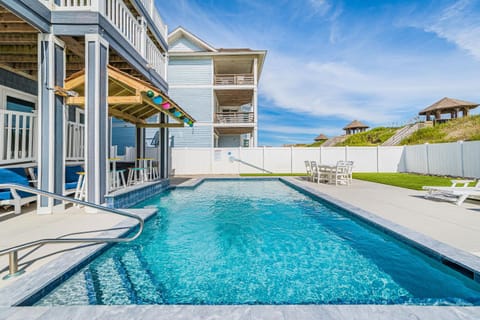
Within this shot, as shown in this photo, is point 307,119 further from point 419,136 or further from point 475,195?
point 475,195

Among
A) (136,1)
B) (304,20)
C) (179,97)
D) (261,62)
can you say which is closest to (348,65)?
(304,20)

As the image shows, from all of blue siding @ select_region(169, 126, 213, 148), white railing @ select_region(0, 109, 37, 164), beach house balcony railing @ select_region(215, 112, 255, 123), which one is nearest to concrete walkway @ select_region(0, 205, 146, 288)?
white railing @ select_region(0, 109, 37, 164)

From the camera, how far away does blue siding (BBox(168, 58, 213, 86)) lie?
1794 cm

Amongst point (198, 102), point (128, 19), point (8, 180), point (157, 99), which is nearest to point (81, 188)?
point (8, 180)

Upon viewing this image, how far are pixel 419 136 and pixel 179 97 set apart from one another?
22.0m

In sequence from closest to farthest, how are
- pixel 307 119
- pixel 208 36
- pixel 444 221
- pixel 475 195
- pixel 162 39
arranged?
pixel 444 221
pixel 475 195
pixel 162 39
pixel 208 36
pixel 307 119

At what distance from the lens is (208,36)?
2112cm

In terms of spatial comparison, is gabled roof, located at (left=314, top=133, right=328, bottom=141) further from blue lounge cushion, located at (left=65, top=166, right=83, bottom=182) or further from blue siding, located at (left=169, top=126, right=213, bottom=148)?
blue lounge cushion, located at (left=65, top=166, right=83, bottom=182)

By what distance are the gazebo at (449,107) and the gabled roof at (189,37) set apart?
2598 centimetres

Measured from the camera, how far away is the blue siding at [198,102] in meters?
17.8

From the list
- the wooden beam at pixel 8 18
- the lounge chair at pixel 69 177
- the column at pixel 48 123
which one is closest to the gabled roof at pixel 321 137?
the lounge chair at pixel 69 177

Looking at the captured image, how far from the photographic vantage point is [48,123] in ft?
15.6

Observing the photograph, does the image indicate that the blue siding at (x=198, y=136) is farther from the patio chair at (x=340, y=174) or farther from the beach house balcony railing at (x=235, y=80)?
the patio chair at (x=340, y=174)

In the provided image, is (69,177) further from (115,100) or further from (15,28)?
(15,28)
